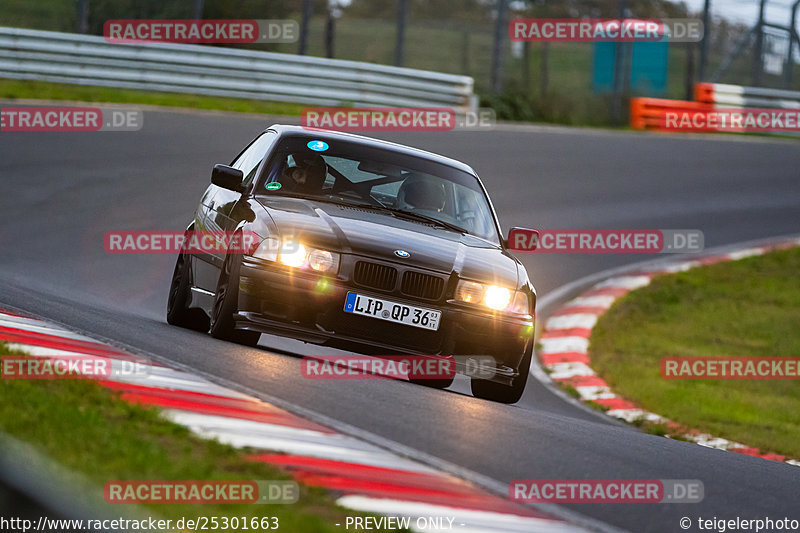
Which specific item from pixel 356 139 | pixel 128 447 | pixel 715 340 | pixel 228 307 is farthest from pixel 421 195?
pixel 715 340

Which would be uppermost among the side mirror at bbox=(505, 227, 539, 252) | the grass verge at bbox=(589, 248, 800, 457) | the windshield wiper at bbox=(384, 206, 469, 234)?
the windshield wiper at bbox=(384, 206, 469, 234)

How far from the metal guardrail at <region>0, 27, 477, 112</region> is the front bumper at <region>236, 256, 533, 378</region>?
15.0 m

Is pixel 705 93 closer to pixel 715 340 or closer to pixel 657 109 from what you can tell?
pixel 657 109

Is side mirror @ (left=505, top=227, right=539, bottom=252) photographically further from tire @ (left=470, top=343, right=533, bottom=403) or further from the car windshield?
tire @ (left=470, top=343, right=533, bottom=403)

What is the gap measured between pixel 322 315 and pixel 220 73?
16.0 m

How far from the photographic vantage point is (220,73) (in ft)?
72.1

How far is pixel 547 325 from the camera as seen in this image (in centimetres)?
1185

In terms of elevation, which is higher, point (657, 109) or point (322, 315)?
point (657, 109)

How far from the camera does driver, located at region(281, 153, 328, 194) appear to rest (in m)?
7.74

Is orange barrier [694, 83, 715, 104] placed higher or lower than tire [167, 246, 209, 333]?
higher

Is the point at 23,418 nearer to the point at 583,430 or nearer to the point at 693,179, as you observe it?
the point at 583,430

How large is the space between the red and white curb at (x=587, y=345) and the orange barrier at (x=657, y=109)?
1125cm

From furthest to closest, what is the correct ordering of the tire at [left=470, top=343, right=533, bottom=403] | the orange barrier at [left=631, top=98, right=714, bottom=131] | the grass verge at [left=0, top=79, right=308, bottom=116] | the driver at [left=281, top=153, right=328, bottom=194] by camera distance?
the orange barrier at [left=631, top=98, right=714, bottom=131]
the grass verge at [left=0, top=79, right=308, bottom=116]
the driver at [left=281, top=153, right=328, bottom=194]
the tire at [left=470, top=343, right=533, bottom=403]

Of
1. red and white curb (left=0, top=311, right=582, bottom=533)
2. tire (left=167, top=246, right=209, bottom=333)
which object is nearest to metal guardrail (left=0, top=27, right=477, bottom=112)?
tire (left=167, top=246, right=209, bottom=333)
